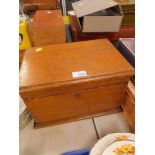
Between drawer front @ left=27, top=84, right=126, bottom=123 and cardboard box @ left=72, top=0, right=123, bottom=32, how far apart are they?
462 mm

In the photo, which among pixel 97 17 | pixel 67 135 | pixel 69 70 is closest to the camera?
pixel 69 70

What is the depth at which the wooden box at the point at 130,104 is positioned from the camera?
77 cm

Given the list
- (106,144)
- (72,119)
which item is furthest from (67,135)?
(106,144)

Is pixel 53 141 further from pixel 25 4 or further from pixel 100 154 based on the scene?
pixel 25 4

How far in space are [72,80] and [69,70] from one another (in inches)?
2.5

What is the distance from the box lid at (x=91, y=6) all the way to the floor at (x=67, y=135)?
0.66m

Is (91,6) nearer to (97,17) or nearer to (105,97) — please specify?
(97,17)

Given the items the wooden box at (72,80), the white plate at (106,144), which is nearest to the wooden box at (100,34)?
the wooden box at (72,80)

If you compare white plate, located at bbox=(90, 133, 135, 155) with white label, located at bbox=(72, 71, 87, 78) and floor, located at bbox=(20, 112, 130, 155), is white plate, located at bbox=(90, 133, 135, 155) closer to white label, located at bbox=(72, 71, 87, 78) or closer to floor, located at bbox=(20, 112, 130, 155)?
floor, located at bbox=(20, 112, 130, 155)

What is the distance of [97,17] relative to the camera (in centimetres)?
97

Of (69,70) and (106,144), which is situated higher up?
(69,70)

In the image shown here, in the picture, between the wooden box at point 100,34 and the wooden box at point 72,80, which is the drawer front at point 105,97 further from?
the wooden box at point 100,34

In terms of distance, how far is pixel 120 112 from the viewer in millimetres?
924

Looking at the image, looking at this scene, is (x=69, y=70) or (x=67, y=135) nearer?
(x=69, y=70)
